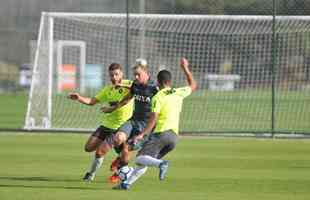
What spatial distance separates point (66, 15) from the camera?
27.4 metres

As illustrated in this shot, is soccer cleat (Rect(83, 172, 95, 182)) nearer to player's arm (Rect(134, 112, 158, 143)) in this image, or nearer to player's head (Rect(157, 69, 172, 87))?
player's arm (Rect(134, 112, 158, 143))

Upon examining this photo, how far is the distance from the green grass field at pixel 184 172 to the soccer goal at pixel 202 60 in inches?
153

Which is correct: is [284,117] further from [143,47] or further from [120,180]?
[120,180]

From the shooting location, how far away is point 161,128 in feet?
48.6

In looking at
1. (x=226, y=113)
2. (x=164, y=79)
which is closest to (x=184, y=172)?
(x=164, y=79)

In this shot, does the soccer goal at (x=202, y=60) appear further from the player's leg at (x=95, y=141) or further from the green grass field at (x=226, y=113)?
the player's leg at (x=95, y=141)

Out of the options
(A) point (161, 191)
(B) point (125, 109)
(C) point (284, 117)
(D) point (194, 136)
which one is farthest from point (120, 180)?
(C) point (284, 117)

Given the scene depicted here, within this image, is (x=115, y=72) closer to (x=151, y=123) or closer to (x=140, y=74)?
(x=140, y=74)

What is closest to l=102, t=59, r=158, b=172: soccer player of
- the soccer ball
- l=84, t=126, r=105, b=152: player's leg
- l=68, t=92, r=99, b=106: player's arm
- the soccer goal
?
l=68, t=92, r=99, b=106: player's arm

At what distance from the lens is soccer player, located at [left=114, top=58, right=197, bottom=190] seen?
14.6 metres

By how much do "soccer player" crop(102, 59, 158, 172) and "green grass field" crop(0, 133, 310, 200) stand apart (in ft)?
2.45

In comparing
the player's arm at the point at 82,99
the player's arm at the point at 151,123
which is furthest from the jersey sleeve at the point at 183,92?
the player's arm at the point at 82,99

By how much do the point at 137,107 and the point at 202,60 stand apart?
49.3ft

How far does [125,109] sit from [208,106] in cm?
1726
